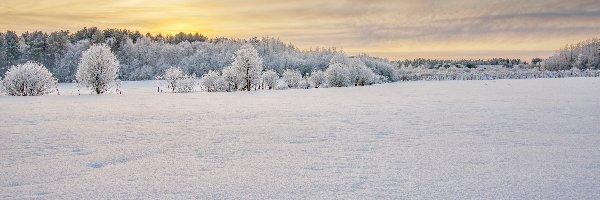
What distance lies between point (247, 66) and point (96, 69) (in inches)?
819

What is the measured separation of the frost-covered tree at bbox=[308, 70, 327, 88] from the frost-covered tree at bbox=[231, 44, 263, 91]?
15241 mm

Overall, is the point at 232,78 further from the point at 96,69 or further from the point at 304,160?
the point at 304,160

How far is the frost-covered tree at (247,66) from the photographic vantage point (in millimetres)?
69581

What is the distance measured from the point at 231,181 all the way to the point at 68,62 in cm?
13954

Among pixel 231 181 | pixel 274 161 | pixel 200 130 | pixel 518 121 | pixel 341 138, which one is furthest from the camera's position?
pixel 518 121

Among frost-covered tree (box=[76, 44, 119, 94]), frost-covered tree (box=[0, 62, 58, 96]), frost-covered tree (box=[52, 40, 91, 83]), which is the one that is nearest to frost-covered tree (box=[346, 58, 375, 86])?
frost-covered tree (box=[76, 44, 119, 94])

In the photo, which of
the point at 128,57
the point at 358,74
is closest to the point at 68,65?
the point at 128,57

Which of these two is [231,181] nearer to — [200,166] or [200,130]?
[200,166]

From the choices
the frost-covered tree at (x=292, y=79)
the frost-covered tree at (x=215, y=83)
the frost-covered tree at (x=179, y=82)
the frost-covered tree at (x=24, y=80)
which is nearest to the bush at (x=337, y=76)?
the frost-covered tree at (x=292, y=79)

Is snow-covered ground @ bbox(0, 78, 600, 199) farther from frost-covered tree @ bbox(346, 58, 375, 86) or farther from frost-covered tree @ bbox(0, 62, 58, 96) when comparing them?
frost-covered tree @ bbox(346, 58, 375, 86)

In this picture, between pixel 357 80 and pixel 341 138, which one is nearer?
pixel 341 138

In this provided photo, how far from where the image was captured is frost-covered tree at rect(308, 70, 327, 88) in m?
84.8

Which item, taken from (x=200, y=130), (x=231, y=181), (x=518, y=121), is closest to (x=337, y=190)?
(x=231, y=181)

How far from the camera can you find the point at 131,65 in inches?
5669
